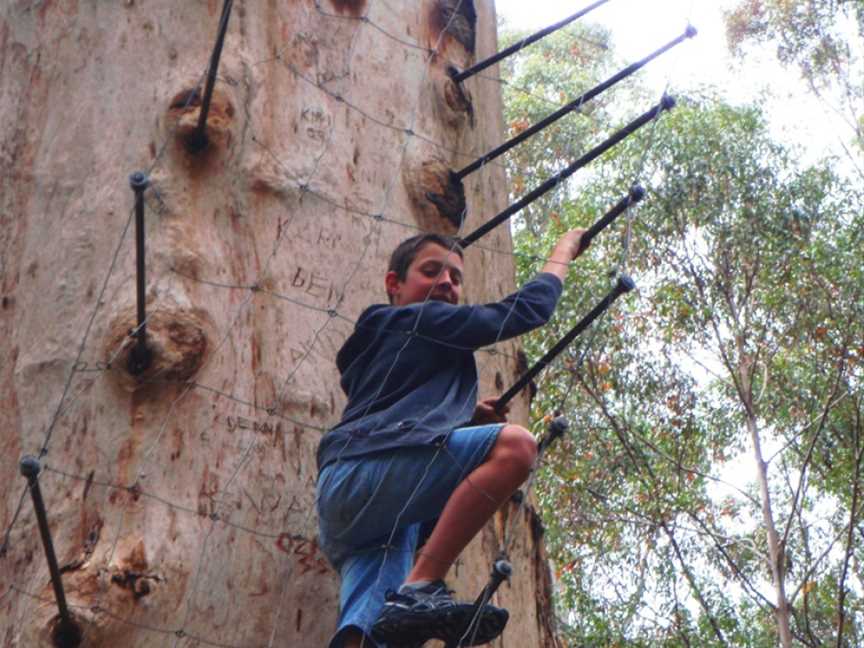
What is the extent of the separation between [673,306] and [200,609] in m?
8.92

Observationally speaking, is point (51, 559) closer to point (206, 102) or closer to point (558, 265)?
point (206, 102)

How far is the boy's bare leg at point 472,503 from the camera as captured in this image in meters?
2.62

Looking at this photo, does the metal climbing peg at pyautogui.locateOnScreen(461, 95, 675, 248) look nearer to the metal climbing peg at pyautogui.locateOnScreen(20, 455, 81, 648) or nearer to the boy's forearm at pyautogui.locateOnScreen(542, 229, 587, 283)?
the boy's forearm at pyautogui.locateOnScreen(542, 229, 587, 283)

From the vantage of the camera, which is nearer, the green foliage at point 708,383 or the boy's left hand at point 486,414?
the boy's left hand at point 486,414

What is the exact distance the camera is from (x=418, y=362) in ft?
9.70

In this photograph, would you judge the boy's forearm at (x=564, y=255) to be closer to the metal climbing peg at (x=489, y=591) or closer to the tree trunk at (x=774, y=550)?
the metal climbing peg at (x=489, y=591)

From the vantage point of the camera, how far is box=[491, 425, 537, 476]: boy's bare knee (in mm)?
2639

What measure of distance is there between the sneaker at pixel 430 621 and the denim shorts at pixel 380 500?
18cm

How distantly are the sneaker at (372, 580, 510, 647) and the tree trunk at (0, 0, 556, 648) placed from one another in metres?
0.33

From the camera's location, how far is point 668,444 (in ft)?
37.0

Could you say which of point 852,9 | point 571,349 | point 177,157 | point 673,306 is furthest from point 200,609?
point 852,9

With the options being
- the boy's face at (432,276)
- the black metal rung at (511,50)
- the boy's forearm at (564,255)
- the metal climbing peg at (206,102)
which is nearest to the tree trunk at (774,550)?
the black metal rung at (511,50)

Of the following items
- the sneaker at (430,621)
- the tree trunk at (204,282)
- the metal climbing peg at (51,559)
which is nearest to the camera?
the metal climbing peg at (51,559)

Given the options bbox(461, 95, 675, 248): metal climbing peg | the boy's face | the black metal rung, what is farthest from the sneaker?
the black metal rung
